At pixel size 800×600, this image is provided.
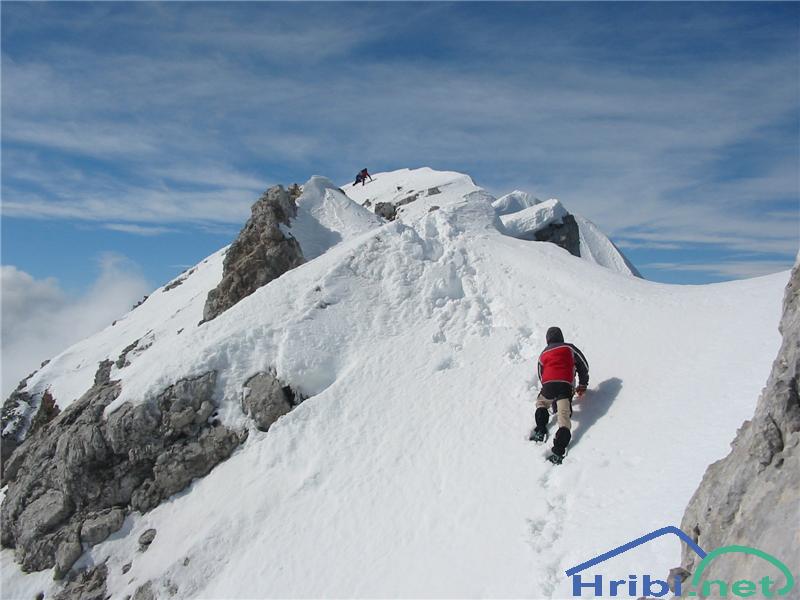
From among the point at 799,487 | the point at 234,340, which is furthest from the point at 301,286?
the point at 799,487

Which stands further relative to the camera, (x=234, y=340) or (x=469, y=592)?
(x=234, y=340)

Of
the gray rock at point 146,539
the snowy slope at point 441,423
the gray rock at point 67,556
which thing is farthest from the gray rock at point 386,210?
the gray rock at point 67,556

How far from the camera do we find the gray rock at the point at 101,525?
46.0 feet

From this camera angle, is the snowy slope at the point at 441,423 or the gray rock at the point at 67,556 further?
the gray rock at the point at 67,556

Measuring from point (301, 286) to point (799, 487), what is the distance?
15752mm

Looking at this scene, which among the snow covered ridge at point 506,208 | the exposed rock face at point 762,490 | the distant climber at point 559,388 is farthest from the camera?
the snow covered ridge at point 506,208

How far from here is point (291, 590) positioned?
10625 mm

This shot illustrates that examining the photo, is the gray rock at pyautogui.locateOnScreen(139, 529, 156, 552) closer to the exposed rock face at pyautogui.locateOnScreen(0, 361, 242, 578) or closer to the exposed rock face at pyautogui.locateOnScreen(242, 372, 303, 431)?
the exposed rock face at pyautogui.locateOnScreen(0, 361, 242, 578)

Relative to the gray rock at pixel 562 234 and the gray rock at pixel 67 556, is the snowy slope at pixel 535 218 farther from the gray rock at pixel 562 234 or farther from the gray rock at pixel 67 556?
the gray rock at pixel 67 556

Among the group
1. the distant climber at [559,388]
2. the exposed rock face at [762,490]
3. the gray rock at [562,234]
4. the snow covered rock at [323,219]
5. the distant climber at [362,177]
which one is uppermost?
the distant climber at [362,177]

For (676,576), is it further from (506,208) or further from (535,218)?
(506,208)

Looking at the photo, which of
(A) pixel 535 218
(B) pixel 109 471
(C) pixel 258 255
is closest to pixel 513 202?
(A) pixel 535 218

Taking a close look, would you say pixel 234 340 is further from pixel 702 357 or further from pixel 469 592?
pixel 702 357

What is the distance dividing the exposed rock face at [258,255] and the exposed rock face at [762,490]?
19.3 meters
